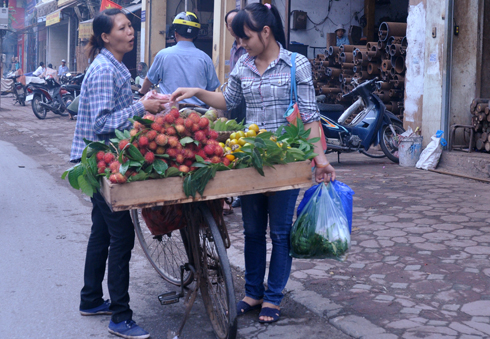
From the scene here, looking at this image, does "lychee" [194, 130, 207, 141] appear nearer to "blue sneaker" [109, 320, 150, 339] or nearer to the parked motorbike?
"blue sneaker" [109, 320, 150, 339]

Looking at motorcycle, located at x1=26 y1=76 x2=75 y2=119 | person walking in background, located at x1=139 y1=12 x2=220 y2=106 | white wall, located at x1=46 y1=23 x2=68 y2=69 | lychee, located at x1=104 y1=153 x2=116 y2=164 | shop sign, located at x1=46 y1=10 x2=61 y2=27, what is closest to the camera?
lychee, located at x1=104 y1=153 x2=116 y2=164

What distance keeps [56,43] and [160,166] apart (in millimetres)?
35624

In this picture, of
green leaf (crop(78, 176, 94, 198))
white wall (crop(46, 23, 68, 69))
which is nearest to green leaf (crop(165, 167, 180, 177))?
green leaf (crop(78, 176, 94, 198))

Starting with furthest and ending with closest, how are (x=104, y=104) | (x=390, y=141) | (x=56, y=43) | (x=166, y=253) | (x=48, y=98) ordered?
1. (x=56, y=43)
2. (x=48, y=98)
3. (x=390, y=141)
4. (x=166, y=253)
5. (x=104, y=104)

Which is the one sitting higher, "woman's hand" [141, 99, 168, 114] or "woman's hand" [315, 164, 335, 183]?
"woman's hand" [141, 99, 168, 114]

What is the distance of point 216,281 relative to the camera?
3.11 metres

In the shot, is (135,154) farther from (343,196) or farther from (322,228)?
(343,196)

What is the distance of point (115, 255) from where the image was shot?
3092 millimetres

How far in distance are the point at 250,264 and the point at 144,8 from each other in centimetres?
1633

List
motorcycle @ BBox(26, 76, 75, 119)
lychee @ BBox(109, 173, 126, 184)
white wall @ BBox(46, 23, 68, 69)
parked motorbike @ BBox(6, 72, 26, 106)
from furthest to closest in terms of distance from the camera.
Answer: white wall @ BBox(46, 23, 68, 69)
parked motorbike @ BBox(6, 72, 26, 106)
motorcycle @ BBox(26, 76, 75, 119)
lychee @ BBox(109, 173, 126, 184)

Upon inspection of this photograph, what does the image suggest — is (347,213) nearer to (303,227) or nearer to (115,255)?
(303,227)

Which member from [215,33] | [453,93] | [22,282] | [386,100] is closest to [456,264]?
[22,282]

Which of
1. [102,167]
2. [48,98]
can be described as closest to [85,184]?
[102,167]

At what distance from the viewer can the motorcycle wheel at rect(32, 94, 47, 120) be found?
16828mm
